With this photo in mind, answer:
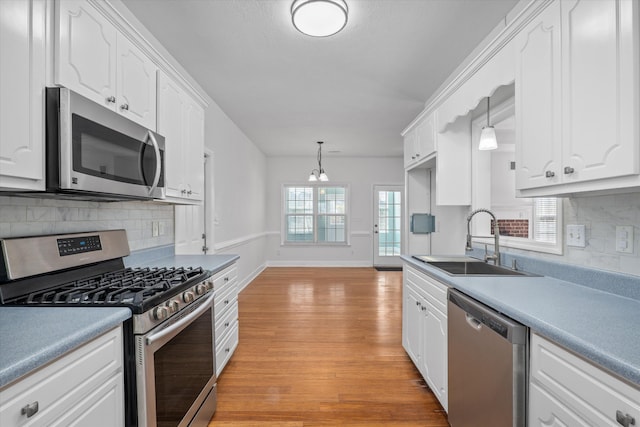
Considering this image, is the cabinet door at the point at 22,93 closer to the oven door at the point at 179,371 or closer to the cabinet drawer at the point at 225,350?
the oven door at the point at 179,371

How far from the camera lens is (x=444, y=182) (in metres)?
2.81

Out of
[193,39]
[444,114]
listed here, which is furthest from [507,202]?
[193,39]

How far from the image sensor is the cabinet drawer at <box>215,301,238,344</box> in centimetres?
229

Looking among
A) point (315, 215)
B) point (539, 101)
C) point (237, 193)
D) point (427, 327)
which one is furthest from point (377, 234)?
point (539, 101)

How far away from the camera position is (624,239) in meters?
1.43

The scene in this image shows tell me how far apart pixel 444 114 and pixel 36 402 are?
9.67 feet

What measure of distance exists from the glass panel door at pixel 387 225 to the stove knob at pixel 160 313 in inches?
251

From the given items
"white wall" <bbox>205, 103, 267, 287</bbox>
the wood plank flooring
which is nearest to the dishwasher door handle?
the wood plank flooring

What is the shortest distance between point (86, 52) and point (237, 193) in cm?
361

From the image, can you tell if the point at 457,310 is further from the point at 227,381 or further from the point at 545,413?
the point at 227,381

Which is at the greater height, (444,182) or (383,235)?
(444,182)

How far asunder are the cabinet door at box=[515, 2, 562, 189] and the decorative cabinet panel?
2162mm

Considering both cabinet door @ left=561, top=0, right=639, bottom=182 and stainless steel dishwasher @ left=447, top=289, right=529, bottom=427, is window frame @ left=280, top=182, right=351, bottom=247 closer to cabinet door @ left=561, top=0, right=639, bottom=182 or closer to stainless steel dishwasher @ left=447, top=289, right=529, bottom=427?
stainless steel dishwasher @ left=447, top=289, right=529, bottom=427

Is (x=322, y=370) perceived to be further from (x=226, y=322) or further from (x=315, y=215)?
(x=315, y=215)
